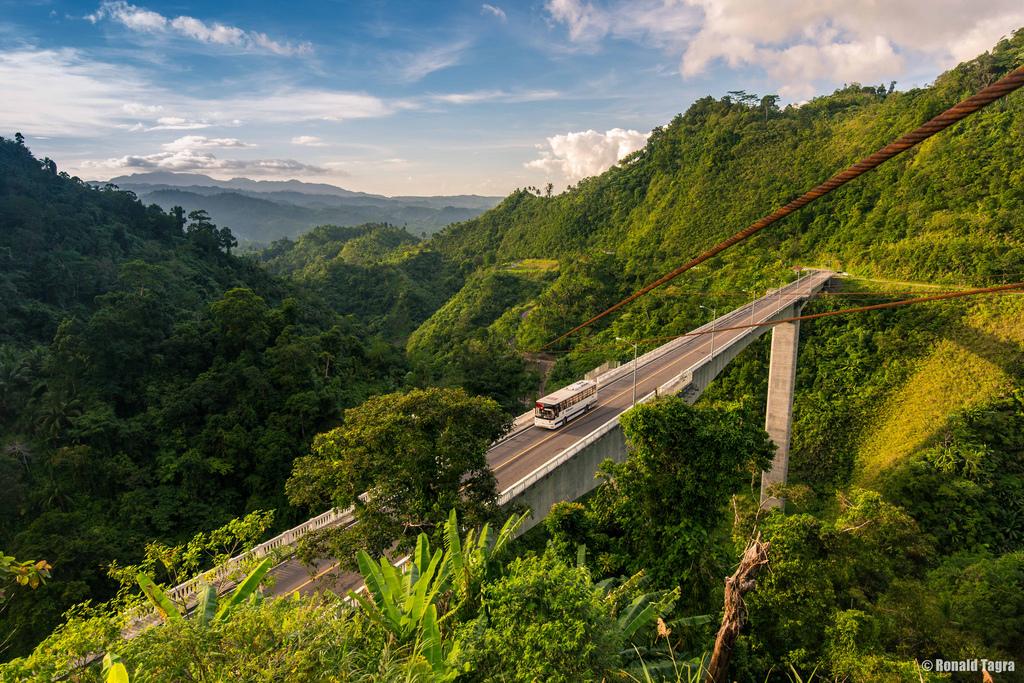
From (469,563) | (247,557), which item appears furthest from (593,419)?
(247,557)

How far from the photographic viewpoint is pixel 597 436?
72.6 ft

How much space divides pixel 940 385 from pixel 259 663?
143 ft

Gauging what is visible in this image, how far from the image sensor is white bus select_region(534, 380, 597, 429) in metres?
25.0

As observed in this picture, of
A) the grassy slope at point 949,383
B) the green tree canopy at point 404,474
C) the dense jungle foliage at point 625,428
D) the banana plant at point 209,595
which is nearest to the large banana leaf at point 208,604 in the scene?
the banana plant at point 209,595

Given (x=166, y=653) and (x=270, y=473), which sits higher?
(x=166, y=653)

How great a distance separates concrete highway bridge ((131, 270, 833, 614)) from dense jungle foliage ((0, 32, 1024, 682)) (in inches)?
92.9

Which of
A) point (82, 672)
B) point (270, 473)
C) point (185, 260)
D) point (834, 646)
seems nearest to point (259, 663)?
point (82, 672)

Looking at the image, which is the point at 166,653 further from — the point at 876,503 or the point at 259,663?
the point at 876,503

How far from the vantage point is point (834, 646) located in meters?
13.3

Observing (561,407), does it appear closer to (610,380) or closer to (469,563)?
(610,380)

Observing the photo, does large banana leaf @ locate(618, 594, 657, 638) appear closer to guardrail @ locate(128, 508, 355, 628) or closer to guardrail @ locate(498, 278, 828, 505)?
guardrail @ locate(498, 278, 828, 505)

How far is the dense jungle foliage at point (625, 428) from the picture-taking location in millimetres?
9492

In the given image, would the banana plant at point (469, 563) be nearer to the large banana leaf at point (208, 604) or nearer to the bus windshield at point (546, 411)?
the large banana leaf at point (208, 604)

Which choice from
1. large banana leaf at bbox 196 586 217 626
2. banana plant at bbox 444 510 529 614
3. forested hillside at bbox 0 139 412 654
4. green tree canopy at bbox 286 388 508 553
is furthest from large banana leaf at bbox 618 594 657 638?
forested hillside at bbox 0 139 412 654
